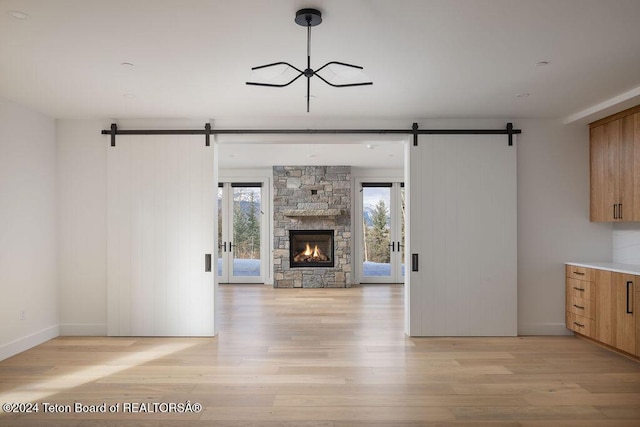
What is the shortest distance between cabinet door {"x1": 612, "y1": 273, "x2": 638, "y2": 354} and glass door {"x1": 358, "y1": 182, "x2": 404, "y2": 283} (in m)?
5.33

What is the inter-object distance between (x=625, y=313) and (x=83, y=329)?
19.8 ft

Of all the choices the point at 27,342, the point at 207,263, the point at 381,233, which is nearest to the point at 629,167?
the point at 207,263

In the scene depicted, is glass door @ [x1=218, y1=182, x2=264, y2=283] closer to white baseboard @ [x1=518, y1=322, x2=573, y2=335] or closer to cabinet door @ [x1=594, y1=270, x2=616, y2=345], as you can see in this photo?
white baseboard @ [x1=518, y1=322, x2=573, y2=335]

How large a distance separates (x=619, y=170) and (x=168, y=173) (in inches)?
205

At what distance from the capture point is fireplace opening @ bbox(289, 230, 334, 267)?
9.22 m

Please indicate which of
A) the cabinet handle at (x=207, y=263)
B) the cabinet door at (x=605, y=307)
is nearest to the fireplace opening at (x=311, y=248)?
the cabinet handle at (x=207, y=263)

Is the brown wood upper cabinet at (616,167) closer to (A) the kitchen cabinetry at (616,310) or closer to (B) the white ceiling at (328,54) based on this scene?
(B) the white ceiling at (328,54)

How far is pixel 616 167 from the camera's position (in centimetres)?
468

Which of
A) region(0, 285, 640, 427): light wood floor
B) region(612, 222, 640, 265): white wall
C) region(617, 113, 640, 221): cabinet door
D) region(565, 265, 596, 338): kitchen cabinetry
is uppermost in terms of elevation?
region(617, 113, 640, 221): cabinet door

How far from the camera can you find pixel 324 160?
848cm

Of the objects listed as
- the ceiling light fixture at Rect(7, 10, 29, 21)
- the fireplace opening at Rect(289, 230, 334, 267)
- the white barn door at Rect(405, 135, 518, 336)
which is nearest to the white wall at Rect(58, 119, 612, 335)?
the white barn door at Rect(405, 135, 518, 336)

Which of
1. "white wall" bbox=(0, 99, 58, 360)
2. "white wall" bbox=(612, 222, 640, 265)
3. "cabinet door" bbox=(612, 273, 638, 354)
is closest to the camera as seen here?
"cabinet door" bbox=(612, 273, 638, 354)

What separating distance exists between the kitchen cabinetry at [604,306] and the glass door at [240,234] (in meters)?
6.32

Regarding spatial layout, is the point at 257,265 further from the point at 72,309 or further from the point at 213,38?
the point at 213,38
